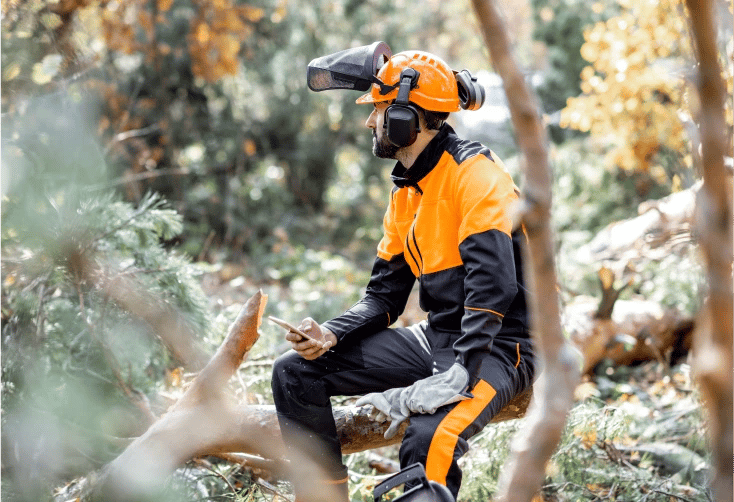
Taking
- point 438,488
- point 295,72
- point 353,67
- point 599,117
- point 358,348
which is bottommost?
point 438,488

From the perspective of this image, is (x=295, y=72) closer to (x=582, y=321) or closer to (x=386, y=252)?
(x=582, y=321)

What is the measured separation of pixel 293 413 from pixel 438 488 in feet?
2.71

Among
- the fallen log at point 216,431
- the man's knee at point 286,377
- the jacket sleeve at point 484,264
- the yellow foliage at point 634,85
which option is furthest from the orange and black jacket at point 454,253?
the yellow foliage at point 634,85

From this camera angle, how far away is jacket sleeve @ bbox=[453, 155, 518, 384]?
2387mm

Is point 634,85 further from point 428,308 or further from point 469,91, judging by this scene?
point 428,308

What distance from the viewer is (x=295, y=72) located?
8250 mm

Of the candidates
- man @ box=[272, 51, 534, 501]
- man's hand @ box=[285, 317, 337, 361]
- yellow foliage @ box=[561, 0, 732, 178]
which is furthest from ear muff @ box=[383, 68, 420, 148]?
yellow foliage @ box=[561, 0, 732, 178]

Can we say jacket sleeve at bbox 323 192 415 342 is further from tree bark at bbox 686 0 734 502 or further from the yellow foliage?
the yellow foliage

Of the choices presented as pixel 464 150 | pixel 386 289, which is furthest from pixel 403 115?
pixel 386 289

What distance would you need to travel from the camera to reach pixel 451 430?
2.27 metres

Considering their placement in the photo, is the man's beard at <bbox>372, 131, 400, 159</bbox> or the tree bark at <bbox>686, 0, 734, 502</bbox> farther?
the man's beard at <bbox>372, 131, 400, 159</bbox>

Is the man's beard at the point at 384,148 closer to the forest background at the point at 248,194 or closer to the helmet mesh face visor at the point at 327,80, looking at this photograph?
the helmet mesh face visor at the point at 327,80

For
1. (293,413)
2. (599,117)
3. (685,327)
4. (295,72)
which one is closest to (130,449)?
(293,413)

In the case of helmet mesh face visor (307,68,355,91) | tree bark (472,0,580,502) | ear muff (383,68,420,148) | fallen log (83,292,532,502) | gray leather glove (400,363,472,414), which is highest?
helmet mesh face visor (307,68,355,91)
